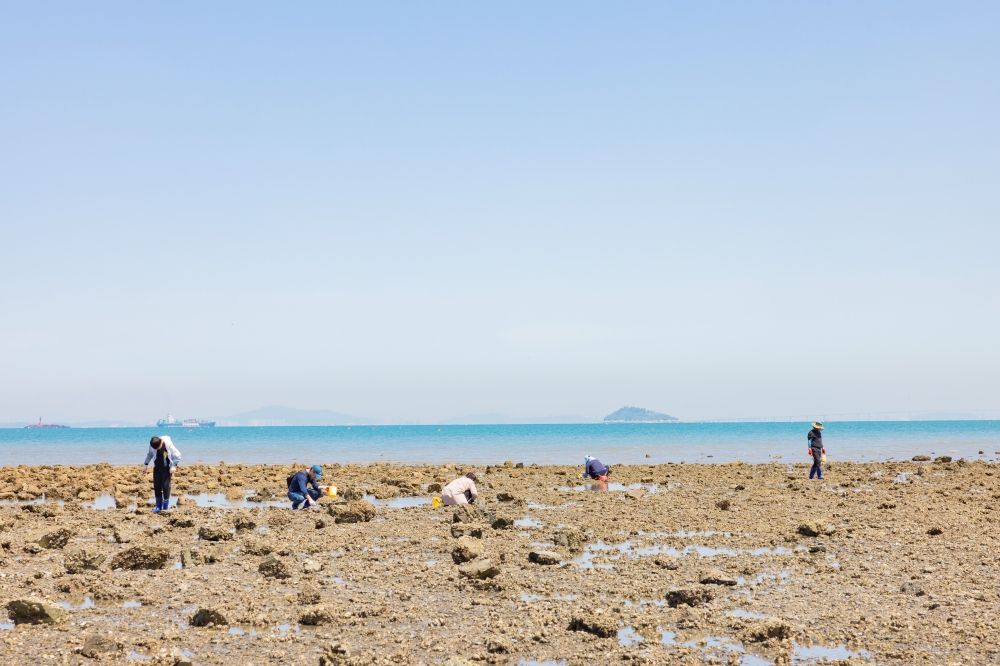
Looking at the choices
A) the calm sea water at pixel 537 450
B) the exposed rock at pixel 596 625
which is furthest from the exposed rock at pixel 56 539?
the calm sea water at pixel 537 450

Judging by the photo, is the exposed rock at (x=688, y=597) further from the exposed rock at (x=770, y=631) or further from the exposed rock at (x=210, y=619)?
the exposed rock at (x=210, y=619)

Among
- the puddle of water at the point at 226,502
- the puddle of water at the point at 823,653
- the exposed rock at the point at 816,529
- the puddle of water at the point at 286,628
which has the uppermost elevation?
the exposed rock at the point at 816,529

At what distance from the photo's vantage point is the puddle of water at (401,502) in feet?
63.1

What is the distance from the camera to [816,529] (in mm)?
13258

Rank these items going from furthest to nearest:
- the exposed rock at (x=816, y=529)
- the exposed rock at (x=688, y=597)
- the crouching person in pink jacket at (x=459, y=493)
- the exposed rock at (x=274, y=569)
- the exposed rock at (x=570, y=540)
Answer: the crouching person in pink jacket at (x=459, y=493) < the exposed rock at (x=816, y=529) < the exposed rock at (x=570, y=540) < the exposed rock at (x=274, y=569) < the exposed rock at (x=688, y=597)

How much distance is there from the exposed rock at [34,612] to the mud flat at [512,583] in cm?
2

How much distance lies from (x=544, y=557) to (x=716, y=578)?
2.46m

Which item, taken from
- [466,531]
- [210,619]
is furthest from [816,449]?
[210,619]

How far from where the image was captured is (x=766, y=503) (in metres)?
18.5

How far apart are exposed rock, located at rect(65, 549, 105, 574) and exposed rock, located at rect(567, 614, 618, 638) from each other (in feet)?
23.0

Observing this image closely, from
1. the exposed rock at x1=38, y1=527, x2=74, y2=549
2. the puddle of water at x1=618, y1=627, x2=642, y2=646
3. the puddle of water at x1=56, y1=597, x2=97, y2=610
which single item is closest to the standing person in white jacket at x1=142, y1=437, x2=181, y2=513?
the exposed rock at x1=38, y1=527, x2=74, y2=549

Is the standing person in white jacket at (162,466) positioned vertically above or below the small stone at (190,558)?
above

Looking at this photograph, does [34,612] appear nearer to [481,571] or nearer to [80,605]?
[80,605]

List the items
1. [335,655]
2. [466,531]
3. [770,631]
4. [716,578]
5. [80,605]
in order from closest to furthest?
[335,655]
[770,631]
[80,605]
[716,578]
[466,531]
